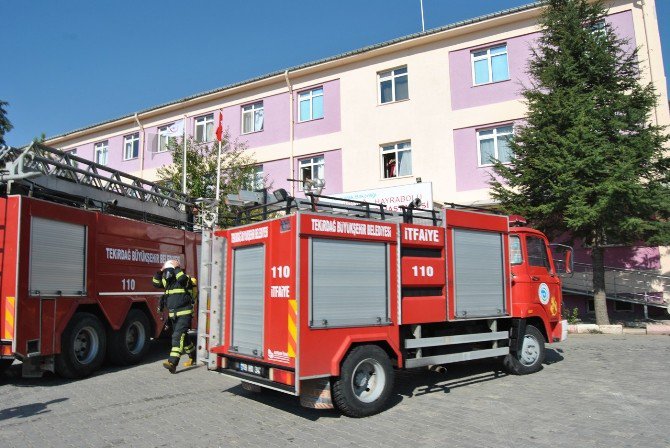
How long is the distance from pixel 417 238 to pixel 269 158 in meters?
15.9

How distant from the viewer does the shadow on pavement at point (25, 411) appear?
20.3 feet

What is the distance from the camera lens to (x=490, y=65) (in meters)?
18.1

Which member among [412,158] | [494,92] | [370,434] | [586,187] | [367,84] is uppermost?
[367,84]

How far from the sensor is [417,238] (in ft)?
22.5

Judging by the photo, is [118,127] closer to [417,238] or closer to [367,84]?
[367,84]

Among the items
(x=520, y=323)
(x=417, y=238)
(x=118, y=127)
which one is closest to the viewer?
(x=417, y=238)

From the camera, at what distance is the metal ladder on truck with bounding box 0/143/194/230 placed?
794cm

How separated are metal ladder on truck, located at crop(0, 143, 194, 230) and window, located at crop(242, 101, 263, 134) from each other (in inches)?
433

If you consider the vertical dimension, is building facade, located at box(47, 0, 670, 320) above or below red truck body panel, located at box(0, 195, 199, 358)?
above

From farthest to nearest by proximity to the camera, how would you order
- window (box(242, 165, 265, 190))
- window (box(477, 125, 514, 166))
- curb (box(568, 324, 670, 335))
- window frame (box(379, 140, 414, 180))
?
1. window (box(242, 165, 265, 190))
2. window frame (box(379, 140, 414, 180))
3. window (box(477, 125, 514, 166))
4. curb (box(568, 324, 670, 335))

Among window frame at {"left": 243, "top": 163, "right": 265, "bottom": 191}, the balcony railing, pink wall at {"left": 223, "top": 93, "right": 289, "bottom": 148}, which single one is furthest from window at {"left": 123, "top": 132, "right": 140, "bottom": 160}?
the balcony railing

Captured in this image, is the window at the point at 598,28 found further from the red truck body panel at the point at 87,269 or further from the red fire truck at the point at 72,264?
the red fire truck at the point at 72,264

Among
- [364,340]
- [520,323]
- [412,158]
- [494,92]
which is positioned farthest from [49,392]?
[494,92]

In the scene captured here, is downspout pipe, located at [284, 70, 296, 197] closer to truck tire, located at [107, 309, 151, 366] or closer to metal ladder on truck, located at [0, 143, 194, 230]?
metal ladder on truck, located at [0, 143, 194, 230]
